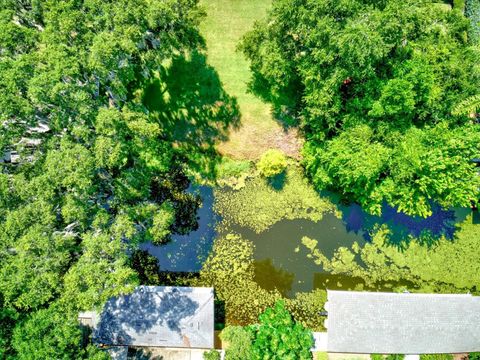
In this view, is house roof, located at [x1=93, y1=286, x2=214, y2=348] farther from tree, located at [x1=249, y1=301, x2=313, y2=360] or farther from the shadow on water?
the shadow on water

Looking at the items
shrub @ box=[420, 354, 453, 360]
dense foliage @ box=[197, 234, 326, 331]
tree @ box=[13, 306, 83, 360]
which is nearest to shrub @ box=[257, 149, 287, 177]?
dense foliage @ box=[197, 234, 326, 331]

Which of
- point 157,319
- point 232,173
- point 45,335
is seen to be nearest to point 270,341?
point 157,319

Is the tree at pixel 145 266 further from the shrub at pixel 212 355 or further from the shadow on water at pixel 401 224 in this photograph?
the shadow on water at pixel 401 224

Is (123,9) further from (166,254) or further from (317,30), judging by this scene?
(166,254)

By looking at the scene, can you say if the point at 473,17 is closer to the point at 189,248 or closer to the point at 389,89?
the point at 389,89

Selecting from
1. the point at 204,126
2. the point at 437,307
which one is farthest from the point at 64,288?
the point at 437,307

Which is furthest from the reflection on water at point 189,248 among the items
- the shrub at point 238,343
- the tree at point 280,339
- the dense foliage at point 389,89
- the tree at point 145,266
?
the dense foliage at point 389,89
